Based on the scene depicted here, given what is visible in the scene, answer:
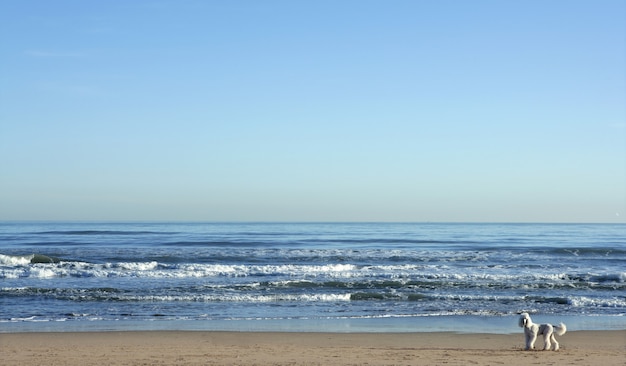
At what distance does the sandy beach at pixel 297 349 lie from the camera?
10.2m

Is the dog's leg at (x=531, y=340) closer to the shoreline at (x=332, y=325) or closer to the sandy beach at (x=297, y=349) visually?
the sandy beach at (x=297, y=349)

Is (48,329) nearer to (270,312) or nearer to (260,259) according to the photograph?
(270,312)

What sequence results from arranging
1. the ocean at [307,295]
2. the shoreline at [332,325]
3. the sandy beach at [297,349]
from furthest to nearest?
the ocean at [307,295]
the shoreline at [332,325]
the sandy beach at [297,349]

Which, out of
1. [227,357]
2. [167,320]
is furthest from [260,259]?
[227,357]

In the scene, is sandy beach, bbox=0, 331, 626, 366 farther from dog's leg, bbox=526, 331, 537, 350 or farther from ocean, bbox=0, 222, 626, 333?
ocean, bbox=0, 222, 626, 333

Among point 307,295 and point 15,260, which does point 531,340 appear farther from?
point 15,260

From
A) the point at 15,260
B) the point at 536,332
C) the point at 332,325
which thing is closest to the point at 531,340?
the point at 536,332

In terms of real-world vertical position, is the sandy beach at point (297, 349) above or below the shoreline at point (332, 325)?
above

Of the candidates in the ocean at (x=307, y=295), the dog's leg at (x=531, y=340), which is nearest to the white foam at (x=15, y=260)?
the ocean at (x=307, y=295)

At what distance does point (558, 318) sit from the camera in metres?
15.8

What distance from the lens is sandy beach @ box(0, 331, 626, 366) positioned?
1024 centimetres

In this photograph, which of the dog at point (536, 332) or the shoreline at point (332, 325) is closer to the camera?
the dog at point (536, 332)

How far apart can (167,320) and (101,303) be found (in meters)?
3.09

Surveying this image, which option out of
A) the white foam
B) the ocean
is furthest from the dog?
the white foam
